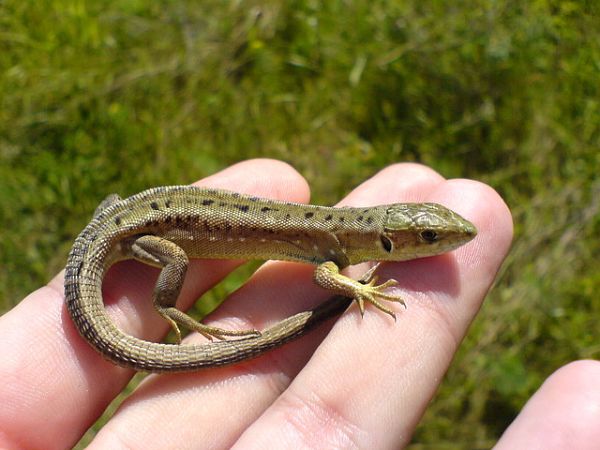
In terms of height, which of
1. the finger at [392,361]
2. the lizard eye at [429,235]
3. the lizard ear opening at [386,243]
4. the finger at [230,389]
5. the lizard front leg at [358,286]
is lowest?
the finger at [230,389]

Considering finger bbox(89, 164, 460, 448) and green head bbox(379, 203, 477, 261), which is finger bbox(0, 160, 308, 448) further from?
green head bbox(379, 203, 477, 261)

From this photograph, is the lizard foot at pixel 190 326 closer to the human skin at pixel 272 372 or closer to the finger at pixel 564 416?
the human skin at pixel 272 372

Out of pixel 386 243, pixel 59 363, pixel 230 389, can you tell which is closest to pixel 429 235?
pixel 386 243

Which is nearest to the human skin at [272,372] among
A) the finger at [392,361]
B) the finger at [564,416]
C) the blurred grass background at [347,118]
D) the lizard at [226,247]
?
the finger at [392,361]

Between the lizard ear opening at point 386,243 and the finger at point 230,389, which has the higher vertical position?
the lizard ear opening at point 386,243

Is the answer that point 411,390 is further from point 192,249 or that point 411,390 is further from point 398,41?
point 398,41

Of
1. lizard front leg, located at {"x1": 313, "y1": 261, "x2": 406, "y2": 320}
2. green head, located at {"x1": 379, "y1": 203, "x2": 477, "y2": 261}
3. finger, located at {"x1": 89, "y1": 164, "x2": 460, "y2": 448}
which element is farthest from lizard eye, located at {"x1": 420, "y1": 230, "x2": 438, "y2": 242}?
finger, located at {"x1": 89, "y1": 164, "x2": 460, "y2": 448}
